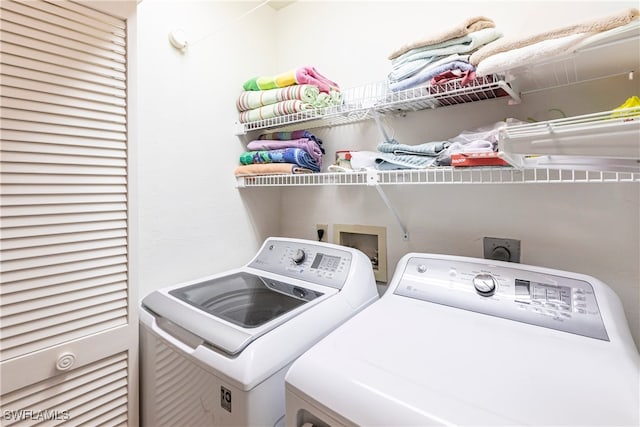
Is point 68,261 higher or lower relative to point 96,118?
lower

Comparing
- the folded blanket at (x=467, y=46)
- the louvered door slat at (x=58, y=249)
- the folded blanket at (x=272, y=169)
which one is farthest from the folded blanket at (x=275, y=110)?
the louvered door slat at (x=58, y=249)

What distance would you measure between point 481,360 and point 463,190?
31.4 inches

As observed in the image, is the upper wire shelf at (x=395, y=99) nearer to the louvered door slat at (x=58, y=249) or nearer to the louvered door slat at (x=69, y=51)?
the louvered door slat at (x=69, y=51)

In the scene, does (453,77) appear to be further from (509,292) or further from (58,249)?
(58,249)

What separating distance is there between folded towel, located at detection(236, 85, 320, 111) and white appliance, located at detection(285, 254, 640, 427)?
1.02 metres

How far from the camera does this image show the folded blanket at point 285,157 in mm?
1508

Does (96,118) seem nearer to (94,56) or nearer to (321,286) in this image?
(94,56)

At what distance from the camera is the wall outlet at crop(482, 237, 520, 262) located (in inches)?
47.8

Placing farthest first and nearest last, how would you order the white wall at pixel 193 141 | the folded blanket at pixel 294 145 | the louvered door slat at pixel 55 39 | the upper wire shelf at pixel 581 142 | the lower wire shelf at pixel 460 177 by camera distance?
the folded blanket at pixel 294 145
the white wall at pixel 193 141
the lower wire shelf at pixel 460 177
the louvered door slat at pixel 55 39
the upper wire shelf at pixel 581 142

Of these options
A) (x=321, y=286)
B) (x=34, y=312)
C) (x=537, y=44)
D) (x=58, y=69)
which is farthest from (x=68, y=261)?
(x=537, y=44)

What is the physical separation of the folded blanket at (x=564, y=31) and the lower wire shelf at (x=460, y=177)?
0.36 m

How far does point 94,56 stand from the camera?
1002 millimetres

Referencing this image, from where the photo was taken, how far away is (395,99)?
1247 millimetres

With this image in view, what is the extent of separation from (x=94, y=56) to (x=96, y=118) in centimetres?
20
